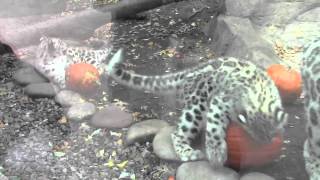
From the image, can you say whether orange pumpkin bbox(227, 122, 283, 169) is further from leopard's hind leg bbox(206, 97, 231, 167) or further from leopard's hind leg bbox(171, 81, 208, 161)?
leopard's hind leg bbox(171, 81, 208, 161)

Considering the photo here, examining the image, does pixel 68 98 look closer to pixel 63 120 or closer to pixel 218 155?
pixel 63 120

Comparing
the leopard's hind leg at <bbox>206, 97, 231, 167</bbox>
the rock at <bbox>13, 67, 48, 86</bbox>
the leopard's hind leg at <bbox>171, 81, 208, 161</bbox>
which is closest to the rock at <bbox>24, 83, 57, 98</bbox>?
the rock at <bbox>13, 67, 48, 86</bbox>

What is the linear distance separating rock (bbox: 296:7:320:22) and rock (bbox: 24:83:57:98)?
889 mm

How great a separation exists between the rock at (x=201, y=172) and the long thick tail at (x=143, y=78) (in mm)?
266

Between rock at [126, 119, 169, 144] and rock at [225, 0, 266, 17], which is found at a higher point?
rock at [225, 0, 266, 17]

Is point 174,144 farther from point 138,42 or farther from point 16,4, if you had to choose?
point 16,4

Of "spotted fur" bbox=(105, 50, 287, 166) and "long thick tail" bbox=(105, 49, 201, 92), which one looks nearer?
"spotted fur" bbox=(105, 50, 287, 166)

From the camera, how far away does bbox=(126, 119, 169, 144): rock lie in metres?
Result: 2.26

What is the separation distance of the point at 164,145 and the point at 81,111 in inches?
11.7

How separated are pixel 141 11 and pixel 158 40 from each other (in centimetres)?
14

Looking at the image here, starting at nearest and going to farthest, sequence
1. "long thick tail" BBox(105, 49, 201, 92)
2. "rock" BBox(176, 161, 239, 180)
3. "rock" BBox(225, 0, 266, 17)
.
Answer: "rock" BBox(176, 161, 239, 180), "long thick tail" BBox(105, 49, 201, 92), "rock" BBox(225, 0, 266, 17)

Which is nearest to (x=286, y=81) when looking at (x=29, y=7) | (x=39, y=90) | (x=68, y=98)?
(x=68, y=98)

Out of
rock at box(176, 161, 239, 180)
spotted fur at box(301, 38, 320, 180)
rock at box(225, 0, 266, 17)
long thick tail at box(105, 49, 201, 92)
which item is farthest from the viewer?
rock at box(225, 0, 266, 17)

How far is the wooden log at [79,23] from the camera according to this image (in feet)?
7.72
